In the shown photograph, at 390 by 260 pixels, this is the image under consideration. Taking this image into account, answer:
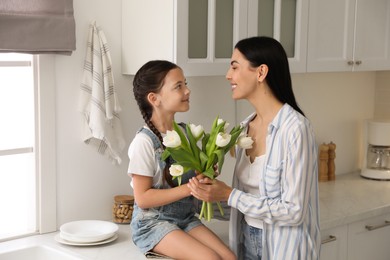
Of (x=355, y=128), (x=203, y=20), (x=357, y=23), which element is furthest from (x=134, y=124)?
(x=355, y=128)

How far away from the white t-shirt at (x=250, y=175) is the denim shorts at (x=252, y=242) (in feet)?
0.08

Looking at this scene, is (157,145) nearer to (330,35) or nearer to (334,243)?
(334,243)

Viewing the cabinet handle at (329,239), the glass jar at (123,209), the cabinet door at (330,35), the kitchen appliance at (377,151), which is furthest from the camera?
the kitchen appliance at (377,151)

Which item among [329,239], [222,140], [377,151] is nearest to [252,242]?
[222,140]

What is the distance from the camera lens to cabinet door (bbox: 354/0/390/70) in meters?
3.69

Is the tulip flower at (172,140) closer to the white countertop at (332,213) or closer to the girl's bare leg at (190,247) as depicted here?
the girl's bare leg at (190,247)

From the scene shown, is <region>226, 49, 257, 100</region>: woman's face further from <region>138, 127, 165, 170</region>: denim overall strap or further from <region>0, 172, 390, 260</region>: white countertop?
<region>0, 172, 390, 260</region>: white countertop

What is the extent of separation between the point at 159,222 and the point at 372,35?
5.90 feet

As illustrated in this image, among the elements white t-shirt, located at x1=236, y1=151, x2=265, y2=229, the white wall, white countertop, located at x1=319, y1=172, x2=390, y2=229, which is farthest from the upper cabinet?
white countertop, located at x1=319, y1=172, x2=390, y2=229

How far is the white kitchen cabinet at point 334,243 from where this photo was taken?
333cm

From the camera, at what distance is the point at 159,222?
104 inches

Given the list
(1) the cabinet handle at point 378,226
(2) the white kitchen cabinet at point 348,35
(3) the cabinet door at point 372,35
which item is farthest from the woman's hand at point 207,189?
(3) the cabinet door at point 372,35

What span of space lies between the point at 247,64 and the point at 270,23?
0.71 metres

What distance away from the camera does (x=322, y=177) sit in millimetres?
4148
